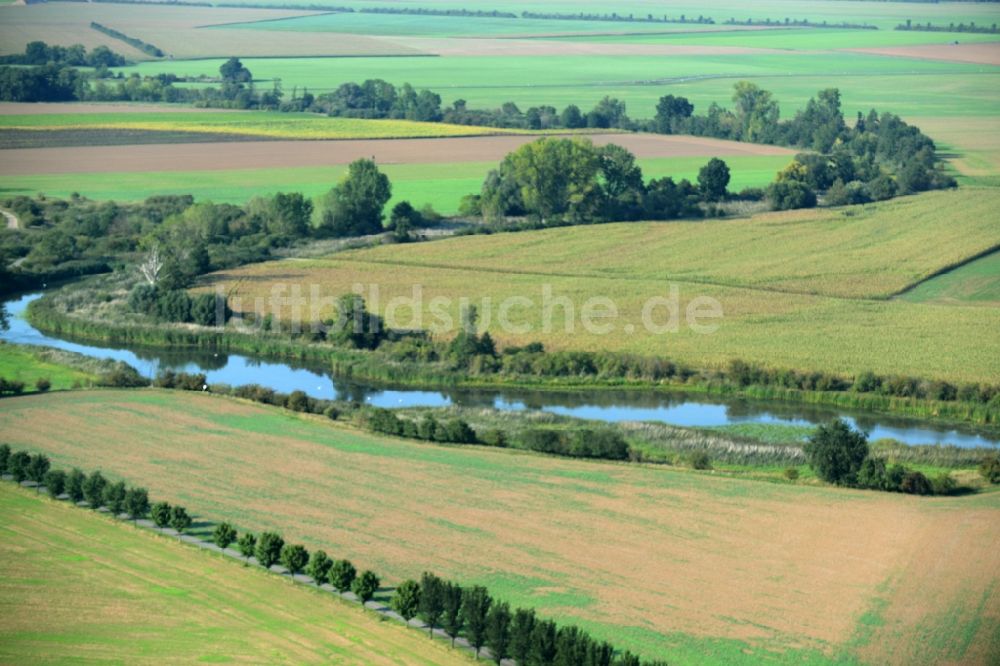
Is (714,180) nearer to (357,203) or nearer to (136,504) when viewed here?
(357,203)

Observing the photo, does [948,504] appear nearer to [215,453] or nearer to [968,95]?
[215,453]

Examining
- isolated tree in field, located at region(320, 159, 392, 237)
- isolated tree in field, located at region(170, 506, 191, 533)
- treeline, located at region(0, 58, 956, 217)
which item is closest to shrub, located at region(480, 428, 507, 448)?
isolated tree in field, located at region(170, 506, 191, 533)

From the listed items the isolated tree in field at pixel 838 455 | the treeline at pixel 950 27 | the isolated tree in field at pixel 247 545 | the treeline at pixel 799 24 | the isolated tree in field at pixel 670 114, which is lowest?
the isolated tree in field at pixel 247 545

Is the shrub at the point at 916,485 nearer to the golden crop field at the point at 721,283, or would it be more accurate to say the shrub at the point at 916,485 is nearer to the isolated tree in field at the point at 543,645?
the golden crop field at the point at 721,283

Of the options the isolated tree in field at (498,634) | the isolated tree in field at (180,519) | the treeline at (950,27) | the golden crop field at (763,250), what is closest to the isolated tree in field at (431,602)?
the isolated tree in field at (498,634)

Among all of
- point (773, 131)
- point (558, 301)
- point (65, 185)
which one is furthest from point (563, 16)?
point (558, 301)

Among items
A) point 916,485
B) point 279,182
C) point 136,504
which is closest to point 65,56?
point 279,182
